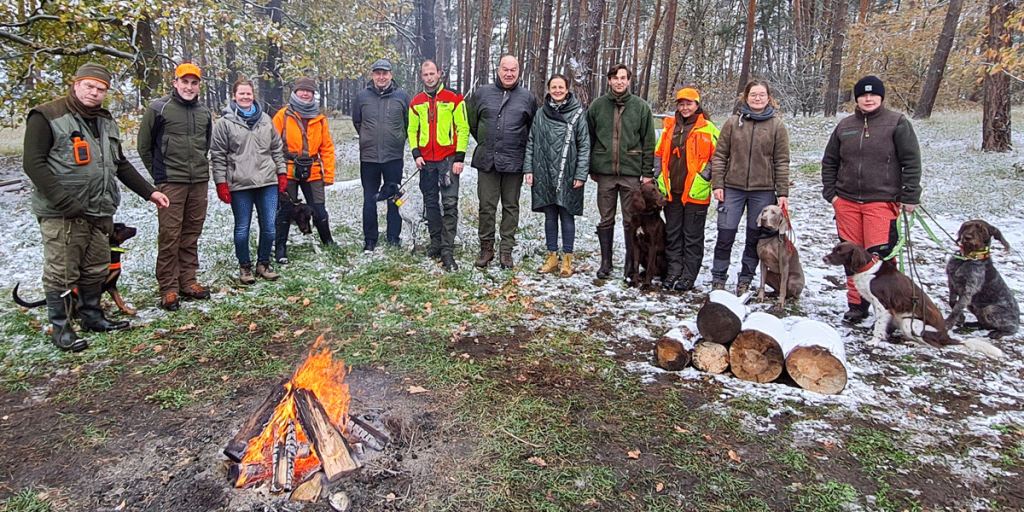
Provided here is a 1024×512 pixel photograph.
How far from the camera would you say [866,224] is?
509cm

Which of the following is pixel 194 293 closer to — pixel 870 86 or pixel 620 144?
pixel 620 144

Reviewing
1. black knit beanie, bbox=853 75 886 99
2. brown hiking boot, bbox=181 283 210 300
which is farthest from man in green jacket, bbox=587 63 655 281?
brown hiking boot, bbox=181 283 210 300

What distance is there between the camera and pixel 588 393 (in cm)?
388

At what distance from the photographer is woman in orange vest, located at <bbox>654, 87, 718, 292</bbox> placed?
18.9 ft

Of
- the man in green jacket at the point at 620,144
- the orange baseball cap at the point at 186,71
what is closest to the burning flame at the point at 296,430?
the orange baseball cap at the point at 186,71

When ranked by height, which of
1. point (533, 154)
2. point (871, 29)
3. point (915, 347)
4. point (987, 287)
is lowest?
point (915, 347)

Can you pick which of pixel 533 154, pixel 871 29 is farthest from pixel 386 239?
pixel 871 29

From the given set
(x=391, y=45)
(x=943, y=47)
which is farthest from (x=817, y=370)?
(x=943, y=47)

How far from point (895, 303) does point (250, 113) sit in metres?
6.31

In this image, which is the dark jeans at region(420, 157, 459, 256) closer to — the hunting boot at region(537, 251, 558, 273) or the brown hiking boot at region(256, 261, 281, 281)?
the hunting boot at region(537, 251, 558, 273)

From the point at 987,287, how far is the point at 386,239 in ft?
21.2

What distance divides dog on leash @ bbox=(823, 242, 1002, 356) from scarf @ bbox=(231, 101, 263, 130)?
583cm

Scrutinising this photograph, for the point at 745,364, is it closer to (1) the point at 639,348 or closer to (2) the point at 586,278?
(1) the point at 639,348

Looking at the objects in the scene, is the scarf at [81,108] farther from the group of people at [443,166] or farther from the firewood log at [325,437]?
the firewood log at [325,437]
